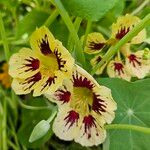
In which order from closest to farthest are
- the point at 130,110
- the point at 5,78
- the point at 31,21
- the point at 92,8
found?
the point at 92,8, the point at 130,110, the point at 31,21, the point at 5,78

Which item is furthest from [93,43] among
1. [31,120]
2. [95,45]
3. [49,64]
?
[31,120]

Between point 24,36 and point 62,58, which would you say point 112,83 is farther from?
point 24,36

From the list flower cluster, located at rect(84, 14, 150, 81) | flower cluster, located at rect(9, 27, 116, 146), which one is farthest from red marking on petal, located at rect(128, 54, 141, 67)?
flower cluster, located at rect(9, 27, 116, 146)

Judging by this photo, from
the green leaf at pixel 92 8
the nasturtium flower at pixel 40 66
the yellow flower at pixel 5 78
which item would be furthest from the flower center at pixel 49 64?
the yellow flower at pixel 5 78

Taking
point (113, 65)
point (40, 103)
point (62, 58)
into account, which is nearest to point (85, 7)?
point (62, 58)

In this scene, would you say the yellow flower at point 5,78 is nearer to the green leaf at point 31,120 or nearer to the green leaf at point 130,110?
the green leaf at point 31,120

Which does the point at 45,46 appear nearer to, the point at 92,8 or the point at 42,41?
the point at 42,41

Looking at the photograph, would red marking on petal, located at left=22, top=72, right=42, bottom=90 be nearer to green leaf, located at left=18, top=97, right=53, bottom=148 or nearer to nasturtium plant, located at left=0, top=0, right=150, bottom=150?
nasturtium plant, located at left=0, top=0, right=150, bottom=150
